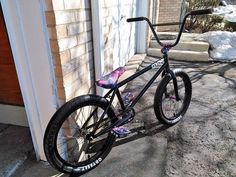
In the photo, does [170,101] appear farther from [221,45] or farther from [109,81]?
[221,45]

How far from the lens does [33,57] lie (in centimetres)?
148

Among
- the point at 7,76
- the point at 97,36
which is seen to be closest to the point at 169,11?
the point at 97,36

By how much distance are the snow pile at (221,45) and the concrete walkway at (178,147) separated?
6.90 feet

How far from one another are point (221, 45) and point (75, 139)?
4.58m

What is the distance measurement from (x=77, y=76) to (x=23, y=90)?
1.44 ft

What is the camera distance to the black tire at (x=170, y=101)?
7.00ft

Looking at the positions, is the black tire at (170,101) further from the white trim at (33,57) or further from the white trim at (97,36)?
the white trim at (33,57)

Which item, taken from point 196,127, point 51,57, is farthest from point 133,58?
point 51,57

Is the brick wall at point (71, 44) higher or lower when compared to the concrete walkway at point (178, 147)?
higher

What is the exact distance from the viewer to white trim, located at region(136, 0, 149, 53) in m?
4.61

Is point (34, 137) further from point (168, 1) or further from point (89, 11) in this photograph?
point (168, 1)

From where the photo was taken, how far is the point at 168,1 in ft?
23.5

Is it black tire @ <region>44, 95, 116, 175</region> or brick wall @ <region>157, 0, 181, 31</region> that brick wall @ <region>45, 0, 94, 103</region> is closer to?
black tire @ <region>44, 95, 116, 175</region>

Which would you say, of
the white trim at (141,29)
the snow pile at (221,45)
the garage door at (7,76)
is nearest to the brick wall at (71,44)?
the garage door at (7,76)
